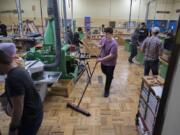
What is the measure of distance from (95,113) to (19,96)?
6.37 feet

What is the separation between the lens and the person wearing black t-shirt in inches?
49.3

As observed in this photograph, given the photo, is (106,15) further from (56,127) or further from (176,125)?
(176,125)

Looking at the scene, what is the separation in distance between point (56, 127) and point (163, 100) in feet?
6.48

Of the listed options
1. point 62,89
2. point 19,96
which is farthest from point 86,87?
point 19,96

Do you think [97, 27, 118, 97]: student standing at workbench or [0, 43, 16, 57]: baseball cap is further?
[97, 27, 118, 97]: student standing at workbench

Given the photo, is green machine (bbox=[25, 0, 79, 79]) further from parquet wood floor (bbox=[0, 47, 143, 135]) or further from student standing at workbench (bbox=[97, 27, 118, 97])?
student standing at workbench (bbox=[97, 27, 118, 97])

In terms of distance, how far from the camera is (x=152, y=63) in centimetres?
373

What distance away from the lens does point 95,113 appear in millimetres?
3016

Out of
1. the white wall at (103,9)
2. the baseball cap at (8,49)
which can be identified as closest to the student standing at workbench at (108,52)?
the baseball cap at (8,49)

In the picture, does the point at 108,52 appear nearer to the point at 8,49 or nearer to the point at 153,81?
the point at 153,81

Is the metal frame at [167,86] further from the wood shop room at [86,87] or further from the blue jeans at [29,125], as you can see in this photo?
the blue jeans at [29,125]

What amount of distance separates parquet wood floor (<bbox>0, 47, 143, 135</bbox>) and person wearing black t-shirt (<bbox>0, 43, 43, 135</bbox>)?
1.14 m

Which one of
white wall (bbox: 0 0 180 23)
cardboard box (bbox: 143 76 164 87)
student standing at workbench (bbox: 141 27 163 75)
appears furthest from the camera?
white wall (bbox: 0 0 180 23)

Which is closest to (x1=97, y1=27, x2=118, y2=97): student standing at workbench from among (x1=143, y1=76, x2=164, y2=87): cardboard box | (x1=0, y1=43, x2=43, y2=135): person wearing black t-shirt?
(x1=143, y1=76, x2=164, y2=87): cardboard box
